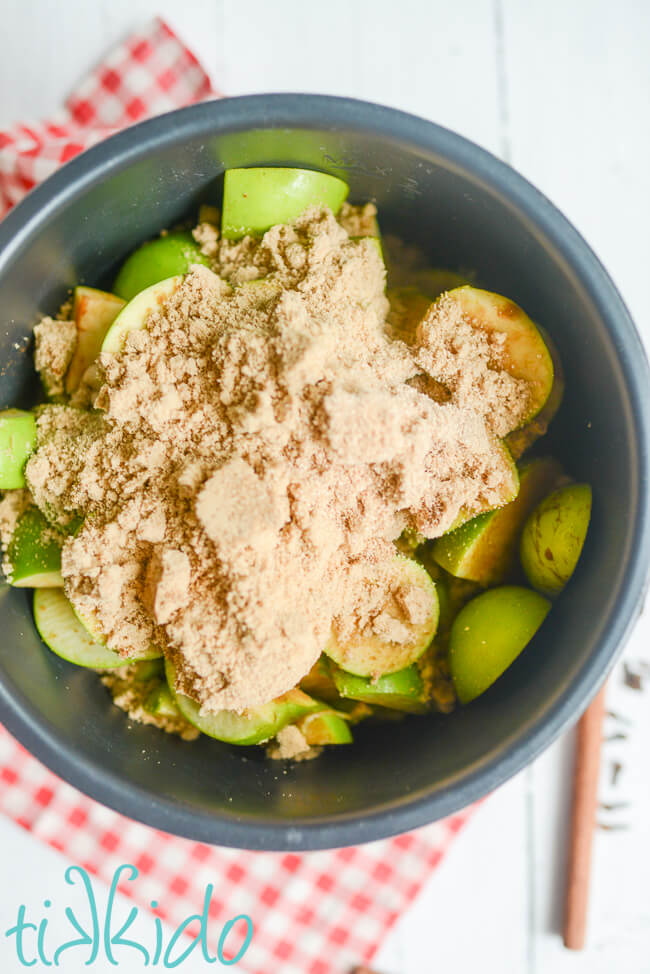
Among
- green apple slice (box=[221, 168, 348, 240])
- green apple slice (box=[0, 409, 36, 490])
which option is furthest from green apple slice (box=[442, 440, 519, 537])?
green apple slice (box=[0, 409, 36, 490])

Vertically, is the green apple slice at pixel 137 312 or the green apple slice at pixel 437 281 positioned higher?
the green apple slice at pixel 437 281

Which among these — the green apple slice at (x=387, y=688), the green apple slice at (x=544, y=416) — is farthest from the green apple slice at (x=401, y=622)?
the green apple slice at (x=544, y=416)

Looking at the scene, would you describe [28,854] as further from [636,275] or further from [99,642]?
[636,275]

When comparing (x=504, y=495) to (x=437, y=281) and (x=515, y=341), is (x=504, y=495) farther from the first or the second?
(x=437, y=281)

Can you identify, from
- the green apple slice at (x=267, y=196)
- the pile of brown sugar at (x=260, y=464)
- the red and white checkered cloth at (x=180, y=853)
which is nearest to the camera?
the pile of brown sugar at (x=260, y=464)

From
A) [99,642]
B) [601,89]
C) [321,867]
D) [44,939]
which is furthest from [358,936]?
[601,89]

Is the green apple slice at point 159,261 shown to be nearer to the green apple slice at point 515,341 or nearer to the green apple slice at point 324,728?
the green apple slice at point 515,341
